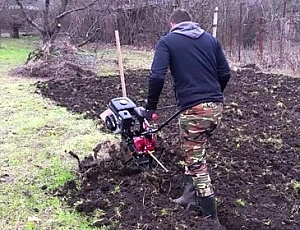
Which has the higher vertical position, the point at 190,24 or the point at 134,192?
the point at 190,24

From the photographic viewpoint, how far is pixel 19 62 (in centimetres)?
1504

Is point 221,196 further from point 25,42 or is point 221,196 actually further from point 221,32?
point 25,42

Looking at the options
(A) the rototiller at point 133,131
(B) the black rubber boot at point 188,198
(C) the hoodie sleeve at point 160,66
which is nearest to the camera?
(C) the hoodie sleeve at point 160,66

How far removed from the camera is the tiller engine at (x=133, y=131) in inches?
185

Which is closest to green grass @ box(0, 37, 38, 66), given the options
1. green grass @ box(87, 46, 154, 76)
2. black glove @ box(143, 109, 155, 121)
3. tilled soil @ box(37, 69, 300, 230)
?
green grass @ box(87, 46, 154, 76)

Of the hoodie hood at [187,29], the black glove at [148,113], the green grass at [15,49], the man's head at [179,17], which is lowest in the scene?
the green grass at [15,49]

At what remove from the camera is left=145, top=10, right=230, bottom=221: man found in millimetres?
4039

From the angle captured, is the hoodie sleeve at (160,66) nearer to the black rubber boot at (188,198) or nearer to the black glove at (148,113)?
the black glove at (148,113)

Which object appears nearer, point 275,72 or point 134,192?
point 134,192

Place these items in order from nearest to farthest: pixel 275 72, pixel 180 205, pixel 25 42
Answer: pixel 180 205
pixel 275 72
pixel 25 42

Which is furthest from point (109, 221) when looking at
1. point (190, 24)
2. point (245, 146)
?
point (245, 146)

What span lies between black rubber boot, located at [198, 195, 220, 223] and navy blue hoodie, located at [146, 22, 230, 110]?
2.54ft

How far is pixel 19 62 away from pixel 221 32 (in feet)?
20.8

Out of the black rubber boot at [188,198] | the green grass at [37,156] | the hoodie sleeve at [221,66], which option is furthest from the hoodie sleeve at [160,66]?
the green grass at [37,156]
